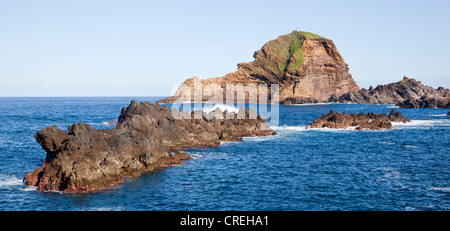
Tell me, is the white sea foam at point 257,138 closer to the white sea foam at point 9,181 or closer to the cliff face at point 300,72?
the white sea foam at point 9,181

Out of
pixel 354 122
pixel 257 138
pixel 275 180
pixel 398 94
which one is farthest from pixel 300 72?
pixel 275 180

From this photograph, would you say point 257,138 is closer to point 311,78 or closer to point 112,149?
point 112,149

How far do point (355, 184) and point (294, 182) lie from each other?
5333 millimetres

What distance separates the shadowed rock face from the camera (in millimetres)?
33469

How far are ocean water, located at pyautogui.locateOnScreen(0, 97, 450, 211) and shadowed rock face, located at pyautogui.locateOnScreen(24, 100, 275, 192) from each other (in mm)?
1502

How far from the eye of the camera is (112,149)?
41562mm

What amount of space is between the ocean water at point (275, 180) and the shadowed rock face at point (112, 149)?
1.50 m

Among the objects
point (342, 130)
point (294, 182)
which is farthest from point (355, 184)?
point (342, 130)

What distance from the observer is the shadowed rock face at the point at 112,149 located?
110ft

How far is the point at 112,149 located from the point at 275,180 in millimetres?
17487

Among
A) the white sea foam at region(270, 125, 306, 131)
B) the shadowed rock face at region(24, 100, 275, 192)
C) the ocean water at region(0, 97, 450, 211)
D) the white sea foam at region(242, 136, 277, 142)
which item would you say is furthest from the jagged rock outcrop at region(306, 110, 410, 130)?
the shadowed rock face at region(24, 100, 275, 192)

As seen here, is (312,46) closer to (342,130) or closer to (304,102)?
(304,102)

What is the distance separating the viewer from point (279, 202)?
29.5m

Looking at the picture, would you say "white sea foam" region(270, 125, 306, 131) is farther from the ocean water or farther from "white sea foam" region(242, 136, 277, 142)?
the ocean water
